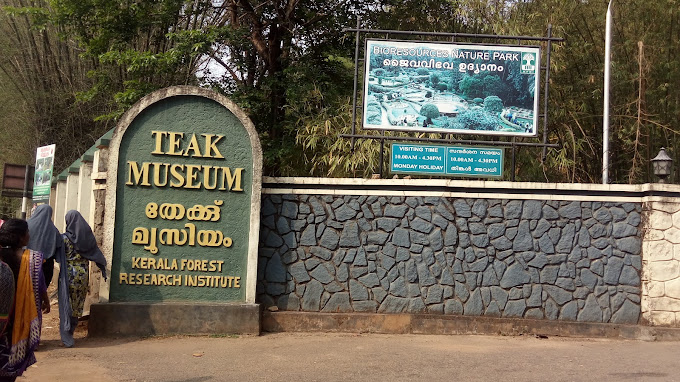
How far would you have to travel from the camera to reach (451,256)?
9.91 metres

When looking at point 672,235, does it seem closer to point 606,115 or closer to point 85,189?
point 606,115

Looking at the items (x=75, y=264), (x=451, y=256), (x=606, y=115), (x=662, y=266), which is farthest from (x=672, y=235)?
(x=75, y=264)

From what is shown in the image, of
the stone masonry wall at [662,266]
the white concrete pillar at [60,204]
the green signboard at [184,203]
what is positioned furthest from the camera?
the white concrete pillar at [60,204]

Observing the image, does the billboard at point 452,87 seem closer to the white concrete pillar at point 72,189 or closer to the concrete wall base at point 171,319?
the concrete wall base at point 171,319


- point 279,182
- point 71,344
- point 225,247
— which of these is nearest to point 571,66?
point 279,182

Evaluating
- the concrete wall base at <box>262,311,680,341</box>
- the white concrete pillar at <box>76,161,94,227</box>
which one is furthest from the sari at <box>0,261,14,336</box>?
the white concrete pillar at <box>76,161,94,227</box>

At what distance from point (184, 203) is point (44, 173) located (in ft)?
12.4

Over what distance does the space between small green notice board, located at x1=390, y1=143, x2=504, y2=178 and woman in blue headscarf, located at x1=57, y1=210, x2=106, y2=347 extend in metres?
4.18

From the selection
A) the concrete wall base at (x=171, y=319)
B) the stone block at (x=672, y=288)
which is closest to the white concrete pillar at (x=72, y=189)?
the concrete wall base at (x=171, y=319)

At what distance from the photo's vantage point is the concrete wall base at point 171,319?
922 cm

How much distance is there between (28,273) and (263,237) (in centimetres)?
477

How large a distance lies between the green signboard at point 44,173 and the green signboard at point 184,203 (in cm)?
290

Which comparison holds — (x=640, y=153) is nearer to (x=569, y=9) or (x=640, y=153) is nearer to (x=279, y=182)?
(x=569, y=9)

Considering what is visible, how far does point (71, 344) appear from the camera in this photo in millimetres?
8617
